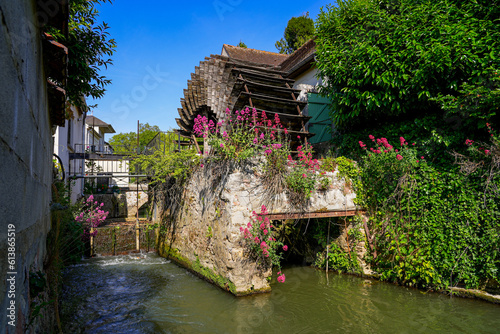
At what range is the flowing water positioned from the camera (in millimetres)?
4629

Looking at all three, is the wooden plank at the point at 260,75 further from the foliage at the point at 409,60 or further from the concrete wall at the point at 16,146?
the concrete wall at the point at 16,146

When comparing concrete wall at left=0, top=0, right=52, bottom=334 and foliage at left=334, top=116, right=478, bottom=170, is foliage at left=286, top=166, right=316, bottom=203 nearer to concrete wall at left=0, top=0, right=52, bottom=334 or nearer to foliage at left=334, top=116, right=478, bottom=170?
foliage at left=334, top=116, right=478, bottom=170

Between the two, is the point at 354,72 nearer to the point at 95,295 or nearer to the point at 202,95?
the point at 202,95

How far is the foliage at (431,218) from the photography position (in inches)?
205

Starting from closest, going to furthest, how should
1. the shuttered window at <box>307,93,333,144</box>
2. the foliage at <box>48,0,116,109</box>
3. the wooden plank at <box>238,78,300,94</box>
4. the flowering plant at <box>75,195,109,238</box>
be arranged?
the foliage at <box>48,0,116,109</box> < the flowering plant at <box>75,195,109,238</box> < the wooden plank at <box>238,78,300,94</box> < the shuttered window at <box>307,93,333,144</box>

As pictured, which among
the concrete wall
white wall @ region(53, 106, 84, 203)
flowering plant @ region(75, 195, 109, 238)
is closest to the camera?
the concrete wall

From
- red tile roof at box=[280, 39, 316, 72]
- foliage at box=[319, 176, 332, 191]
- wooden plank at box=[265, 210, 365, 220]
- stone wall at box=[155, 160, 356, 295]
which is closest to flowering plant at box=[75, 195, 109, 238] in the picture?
stone wall at box=[155, 160, 356, 295]

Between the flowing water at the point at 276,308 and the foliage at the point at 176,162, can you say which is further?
the foliage at the point at 176,162

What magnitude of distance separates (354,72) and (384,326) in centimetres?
533

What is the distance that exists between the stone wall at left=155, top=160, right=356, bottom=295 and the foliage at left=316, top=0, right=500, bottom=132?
86.0 inches

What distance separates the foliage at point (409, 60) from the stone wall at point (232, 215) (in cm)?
218

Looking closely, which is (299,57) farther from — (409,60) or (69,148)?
(69,148)

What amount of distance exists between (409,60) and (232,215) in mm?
4913

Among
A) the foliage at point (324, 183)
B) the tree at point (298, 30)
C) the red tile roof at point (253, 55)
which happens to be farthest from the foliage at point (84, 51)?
the tree at point (298, 30)
